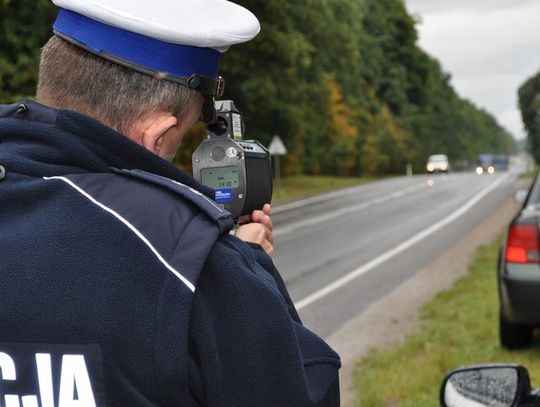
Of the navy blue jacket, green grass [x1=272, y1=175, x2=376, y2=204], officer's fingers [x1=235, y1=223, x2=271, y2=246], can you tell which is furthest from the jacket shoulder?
green grass [x1=272, y1=175, x2=376, y2=204]

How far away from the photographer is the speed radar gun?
1.74 meters

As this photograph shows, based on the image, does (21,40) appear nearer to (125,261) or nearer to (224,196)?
(224,196)

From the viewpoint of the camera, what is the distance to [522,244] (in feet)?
20.8

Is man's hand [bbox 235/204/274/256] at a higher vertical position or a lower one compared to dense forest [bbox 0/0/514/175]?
lower

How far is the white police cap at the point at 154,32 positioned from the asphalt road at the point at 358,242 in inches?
298

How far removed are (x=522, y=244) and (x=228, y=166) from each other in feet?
16.2

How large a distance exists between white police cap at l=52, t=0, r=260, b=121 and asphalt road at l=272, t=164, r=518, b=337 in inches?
298

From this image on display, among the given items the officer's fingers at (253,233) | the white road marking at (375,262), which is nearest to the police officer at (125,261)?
the officer's fingers at (253,233)

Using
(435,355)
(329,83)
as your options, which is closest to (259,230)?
(435,355)

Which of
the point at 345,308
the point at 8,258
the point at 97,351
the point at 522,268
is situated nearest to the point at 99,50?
the point at 8,258

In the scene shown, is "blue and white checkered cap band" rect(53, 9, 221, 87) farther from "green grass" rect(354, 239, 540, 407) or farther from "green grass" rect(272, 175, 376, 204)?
"green grass" rect(272, 175, 376, 204)

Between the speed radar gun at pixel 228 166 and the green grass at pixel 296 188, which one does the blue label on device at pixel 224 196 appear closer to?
the speed radar gun at pixel 228 166

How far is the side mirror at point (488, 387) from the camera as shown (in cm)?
226

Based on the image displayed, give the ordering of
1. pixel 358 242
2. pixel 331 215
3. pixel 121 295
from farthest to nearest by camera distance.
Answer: pixel 331 215
pixel 358 242
pixel 121 295
